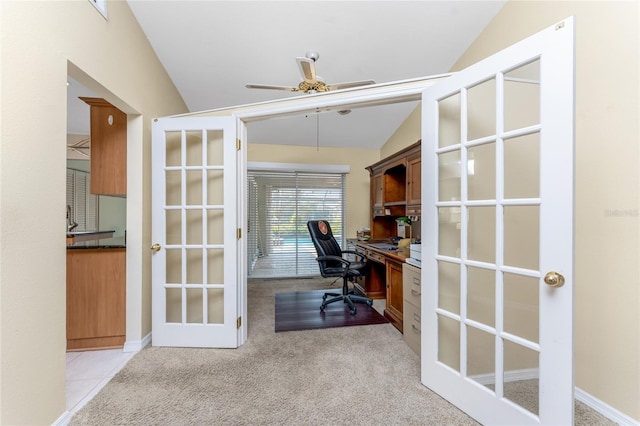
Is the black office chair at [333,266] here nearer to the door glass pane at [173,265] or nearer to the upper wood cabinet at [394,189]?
the upper wood cabinet at [394,189]

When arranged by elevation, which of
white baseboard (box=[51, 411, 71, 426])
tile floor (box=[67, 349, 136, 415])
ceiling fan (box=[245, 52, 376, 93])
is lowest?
tile floor (box=[67, 349, 136, 415])

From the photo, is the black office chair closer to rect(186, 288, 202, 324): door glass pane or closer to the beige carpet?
the beige carpet

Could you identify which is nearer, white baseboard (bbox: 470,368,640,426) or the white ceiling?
white baseboard (bbox: 470,368,640,426)

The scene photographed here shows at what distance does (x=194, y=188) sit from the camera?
93.5 inches

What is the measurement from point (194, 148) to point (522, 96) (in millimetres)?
2456

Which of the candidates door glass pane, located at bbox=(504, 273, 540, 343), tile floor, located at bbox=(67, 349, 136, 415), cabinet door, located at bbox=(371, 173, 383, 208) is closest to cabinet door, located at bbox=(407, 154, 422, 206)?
cabinet door, located at bbox=(371, 173, 383, 208)

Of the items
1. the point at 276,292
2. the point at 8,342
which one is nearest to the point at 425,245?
the point at 8,342

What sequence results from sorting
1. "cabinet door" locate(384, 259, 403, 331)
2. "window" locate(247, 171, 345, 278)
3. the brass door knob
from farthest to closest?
1. "window" locate(247, 171, 345, 278)
2. "cabinet door" locate(384, 259, 403, 331)
3. the brass door knob

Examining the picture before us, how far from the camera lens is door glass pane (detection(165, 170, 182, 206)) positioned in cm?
239

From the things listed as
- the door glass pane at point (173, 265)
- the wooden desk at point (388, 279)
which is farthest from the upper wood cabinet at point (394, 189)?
the door glass pane at point (173, 265)

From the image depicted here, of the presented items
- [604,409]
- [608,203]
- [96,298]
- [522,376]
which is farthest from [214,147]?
[604,409]

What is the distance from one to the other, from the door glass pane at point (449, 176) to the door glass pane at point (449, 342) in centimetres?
79

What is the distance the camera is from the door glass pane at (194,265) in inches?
92.9

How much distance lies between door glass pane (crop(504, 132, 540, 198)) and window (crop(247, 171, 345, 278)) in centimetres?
382
